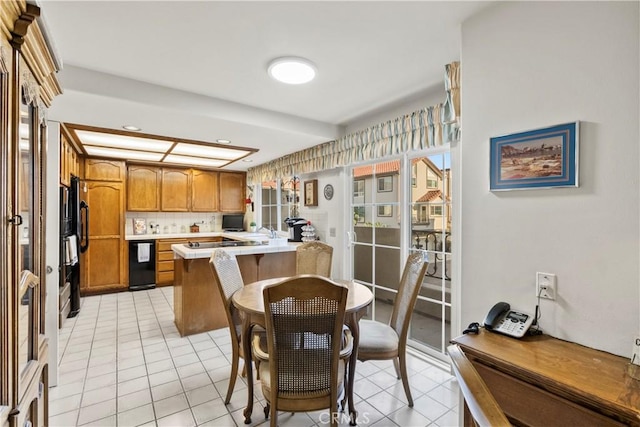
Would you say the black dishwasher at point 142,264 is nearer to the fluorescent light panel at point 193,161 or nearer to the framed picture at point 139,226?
the framed picture at point 139,226

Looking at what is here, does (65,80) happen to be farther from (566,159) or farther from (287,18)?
(566,159)

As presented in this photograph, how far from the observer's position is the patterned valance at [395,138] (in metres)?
2.00

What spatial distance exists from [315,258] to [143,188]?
12.8 ft

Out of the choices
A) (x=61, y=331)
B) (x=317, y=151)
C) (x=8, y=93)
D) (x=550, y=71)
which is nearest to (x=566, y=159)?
(x=550, y=71)

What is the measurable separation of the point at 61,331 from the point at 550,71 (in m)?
4.70

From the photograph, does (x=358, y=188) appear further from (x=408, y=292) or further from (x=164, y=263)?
(x=164, y=263)

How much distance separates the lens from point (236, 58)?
6.81ft

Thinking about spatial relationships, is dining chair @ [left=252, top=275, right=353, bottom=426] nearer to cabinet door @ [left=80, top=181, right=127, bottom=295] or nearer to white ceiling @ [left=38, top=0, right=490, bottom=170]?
white ceiling @ [left=38, top=0, right=490, bottom=170]

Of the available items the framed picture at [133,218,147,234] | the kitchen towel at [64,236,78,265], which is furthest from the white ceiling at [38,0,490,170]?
the framed picture at [133,218,147,234]

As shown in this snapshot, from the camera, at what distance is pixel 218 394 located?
7.31 feet

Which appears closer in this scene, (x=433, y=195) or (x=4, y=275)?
(x=4, y=275)

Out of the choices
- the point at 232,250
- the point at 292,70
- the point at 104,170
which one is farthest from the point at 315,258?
the point at 104,170

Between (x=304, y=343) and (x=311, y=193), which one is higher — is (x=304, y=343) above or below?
below

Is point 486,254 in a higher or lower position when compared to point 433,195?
lower
